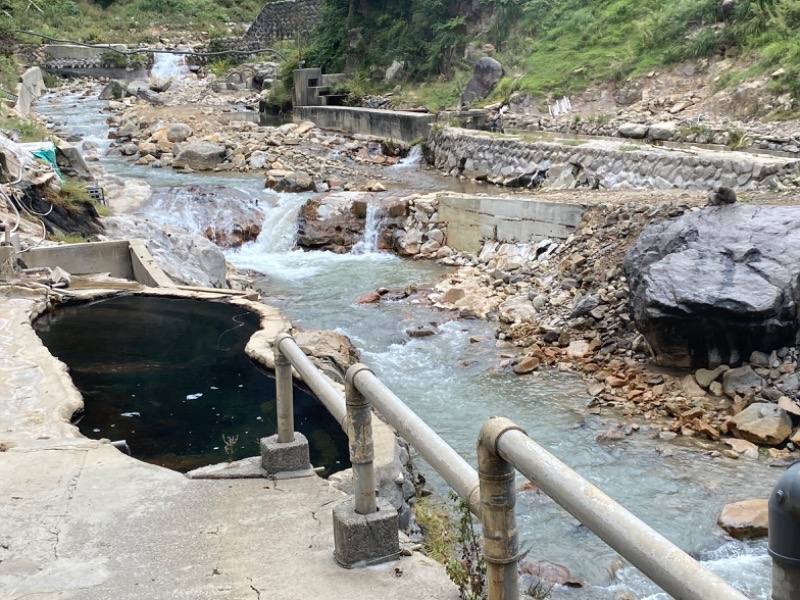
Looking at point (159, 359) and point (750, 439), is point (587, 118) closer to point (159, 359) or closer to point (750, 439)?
point (750, 439)

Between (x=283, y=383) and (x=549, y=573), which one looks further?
(x=549, y=573)

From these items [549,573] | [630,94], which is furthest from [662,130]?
[549,573]

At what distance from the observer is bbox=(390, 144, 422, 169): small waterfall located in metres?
22.6

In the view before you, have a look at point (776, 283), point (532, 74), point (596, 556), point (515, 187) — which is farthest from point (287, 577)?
point (532, 74)

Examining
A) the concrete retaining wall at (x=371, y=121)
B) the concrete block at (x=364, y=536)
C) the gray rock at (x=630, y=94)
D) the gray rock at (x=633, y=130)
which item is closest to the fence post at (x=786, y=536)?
the concrete block at (x=364, y=536)

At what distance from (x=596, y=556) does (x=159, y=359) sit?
379 centimetres

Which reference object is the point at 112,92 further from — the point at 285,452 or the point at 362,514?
the point at 362,514

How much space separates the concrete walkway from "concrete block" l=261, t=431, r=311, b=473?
9 cm

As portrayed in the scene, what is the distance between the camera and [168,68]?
1638 inches

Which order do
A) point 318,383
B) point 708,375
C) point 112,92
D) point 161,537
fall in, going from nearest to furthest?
point 318,383, point 161,537, point 708,375, point 112,92

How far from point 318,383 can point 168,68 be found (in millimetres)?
40917

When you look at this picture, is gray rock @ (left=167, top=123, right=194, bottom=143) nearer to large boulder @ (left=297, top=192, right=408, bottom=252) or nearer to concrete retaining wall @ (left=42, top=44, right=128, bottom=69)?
large boulder @ (left=297, top=192, right=408, bottom=252)

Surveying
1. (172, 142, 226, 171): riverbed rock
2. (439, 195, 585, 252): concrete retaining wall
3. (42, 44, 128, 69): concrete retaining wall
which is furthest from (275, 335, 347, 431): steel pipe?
(42, 44, 128, 69): concrete retaining wall

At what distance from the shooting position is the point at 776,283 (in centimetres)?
859
